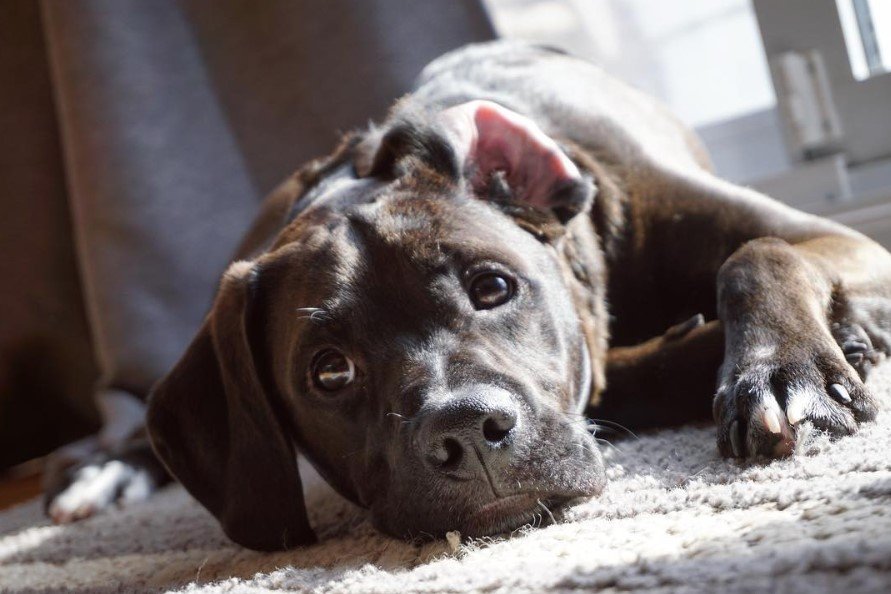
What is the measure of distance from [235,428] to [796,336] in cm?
95

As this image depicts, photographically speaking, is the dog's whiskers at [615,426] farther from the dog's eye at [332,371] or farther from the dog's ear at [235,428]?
the dog's ear at [235,428]

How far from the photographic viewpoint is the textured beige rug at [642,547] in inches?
35.2

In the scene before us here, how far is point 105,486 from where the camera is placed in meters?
2.68

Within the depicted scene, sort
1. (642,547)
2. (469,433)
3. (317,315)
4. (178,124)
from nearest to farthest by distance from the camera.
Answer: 1. (642,547)
2. (469,433)
3. (317,315)
4. (178,124)

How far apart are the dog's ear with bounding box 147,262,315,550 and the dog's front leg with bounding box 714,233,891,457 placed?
2.45 feet

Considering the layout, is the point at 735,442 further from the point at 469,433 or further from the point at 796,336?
the point at 469,433

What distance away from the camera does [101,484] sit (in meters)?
2.68

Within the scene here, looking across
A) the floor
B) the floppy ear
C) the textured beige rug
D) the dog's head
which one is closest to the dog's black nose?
the dog's head

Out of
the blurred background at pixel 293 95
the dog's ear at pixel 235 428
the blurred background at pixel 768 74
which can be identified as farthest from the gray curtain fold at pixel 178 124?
the dog's ear at pixel 235 428

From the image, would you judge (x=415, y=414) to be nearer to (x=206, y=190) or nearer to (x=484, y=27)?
(x=484, y=27)

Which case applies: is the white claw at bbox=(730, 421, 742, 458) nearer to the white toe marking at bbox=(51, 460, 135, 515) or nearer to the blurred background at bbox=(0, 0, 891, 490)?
the white toe marking at bbox=(51, 460, 135, 515)

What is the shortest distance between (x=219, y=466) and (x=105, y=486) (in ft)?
3.47

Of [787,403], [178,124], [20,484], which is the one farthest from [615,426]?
[20,484]

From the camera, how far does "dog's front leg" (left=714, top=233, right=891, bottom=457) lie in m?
1.35
